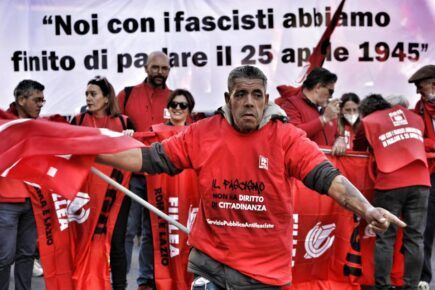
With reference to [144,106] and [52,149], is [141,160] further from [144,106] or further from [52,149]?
[144,106]

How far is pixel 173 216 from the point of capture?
25.8ft

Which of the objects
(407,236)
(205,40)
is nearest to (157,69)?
(205,40)

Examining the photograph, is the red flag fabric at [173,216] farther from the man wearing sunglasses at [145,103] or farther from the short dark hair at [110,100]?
the man wearing sunglasses at [145,103]

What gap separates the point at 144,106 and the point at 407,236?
2.68 m

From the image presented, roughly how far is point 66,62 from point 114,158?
15.9ft

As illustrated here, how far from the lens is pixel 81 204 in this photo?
775cm

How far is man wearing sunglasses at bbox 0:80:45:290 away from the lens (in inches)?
294

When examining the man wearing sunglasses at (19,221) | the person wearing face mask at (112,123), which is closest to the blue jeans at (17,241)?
the man wearing sunglasses at (19,221)

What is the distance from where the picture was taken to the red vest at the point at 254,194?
17.0 ft

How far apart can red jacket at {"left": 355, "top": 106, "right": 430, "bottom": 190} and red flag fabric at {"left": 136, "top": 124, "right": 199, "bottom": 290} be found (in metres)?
1.58

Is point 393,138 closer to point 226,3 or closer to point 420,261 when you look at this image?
point 420,261

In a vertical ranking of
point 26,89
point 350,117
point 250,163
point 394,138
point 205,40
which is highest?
point 205,40

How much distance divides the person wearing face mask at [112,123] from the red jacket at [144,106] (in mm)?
564

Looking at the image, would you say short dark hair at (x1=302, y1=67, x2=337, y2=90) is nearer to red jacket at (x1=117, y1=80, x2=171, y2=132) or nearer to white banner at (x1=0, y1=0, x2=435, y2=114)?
red jacket at (x1=117, y1=80, x2=171, y2=132)
